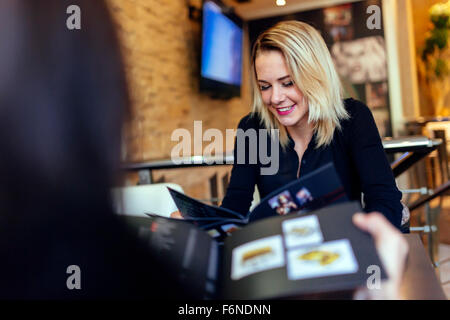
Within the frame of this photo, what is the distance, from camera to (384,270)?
1.54ft

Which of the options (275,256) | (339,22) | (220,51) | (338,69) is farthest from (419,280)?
(339,22)

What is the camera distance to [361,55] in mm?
4855

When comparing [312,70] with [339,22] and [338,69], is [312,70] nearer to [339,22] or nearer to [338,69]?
[338,69]

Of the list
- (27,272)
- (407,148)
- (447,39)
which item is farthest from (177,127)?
(447,39)

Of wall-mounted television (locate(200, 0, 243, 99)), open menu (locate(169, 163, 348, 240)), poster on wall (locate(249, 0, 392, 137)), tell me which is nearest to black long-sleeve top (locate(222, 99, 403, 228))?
open menu (locate(169, 163, 348, 240))

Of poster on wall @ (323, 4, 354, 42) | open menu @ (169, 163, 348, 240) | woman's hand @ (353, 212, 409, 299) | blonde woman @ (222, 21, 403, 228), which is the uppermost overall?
poster on wall @ (323, 4, 354, 42)

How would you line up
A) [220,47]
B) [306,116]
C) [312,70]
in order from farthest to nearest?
[220,47] < [306,116] < [312,70]

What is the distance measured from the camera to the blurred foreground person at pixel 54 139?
265mm

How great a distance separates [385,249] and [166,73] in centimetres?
270

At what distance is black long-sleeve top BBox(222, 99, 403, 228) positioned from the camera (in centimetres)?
95

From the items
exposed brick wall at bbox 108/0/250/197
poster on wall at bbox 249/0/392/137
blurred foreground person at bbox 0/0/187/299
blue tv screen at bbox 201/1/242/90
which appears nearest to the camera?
blurred foreground person at bbox 0/0/187/299

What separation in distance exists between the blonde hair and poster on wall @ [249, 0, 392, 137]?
3890mm

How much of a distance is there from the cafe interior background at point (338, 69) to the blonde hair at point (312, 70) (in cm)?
98

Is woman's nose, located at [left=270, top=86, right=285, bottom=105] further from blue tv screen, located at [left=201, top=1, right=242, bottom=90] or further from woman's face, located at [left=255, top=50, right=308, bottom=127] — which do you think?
blue tv screen, located at [left=201, top=1, right=242, bottom=90]
